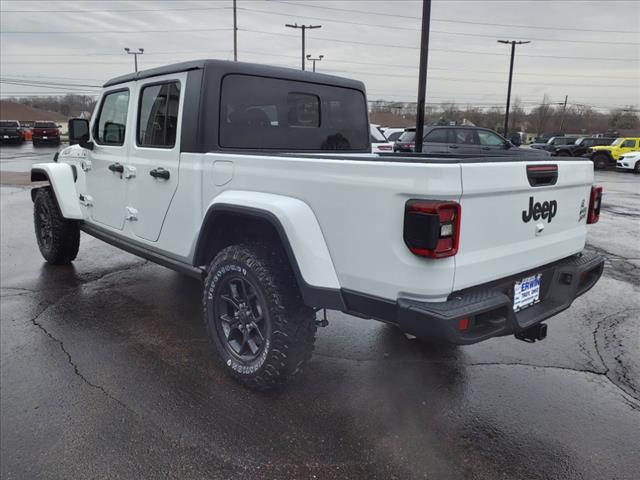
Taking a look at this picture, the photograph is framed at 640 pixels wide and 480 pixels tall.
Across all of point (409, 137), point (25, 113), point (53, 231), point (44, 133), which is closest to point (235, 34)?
point (44, 133)

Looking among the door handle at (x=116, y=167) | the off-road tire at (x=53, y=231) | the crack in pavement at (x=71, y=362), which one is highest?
the door handle at (x=116, y=167)

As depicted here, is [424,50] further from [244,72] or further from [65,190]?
[244,72]

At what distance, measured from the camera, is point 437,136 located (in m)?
16.9

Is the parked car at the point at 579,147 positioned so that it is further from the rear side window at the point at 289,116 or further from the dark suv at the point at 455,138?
the rear side window at the point at 289,116

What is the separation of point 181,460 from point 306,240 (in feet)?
4.26

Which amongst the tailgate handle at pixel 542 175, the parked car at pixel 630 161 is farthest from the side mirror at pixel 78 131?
the parked car at pixel 630 161

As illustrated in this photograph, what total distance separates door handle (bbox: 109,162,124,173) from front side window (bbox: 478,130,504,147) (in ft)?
47.2

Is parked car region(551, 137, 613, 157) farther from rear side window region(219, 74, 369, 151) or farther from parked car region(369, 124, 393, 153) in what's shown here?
rear side window region(219, 74, 369, 151)

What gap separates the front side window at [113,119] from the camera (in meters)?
4.46

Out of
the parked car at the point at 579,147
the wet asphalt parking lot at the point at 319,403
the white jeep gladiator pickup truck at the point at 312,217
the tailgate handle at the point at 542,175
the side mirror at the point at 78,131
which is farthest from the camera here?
the parked car at the point at 579,147

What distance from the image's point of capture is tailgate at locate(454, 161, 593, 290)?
2.40 meters

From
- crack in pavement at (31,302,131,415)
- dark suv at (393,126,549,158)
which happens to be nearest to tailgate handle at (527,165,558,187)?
crack in pavement at (31,302,131,415)

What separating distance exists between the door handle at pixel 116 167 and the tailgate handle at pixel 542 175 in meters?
3.28

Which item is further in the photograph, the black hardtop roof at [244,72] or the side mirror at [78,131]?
the side mirror at [78,131]
